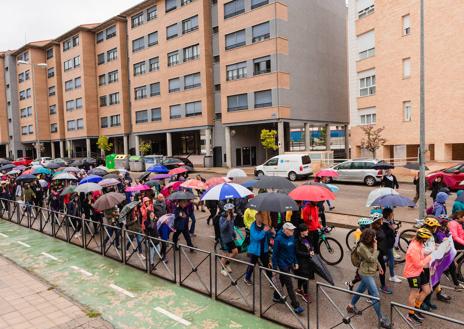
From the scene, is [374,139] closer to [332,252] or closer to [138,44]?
[332,252]

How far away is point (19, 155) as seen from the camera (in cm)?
7025

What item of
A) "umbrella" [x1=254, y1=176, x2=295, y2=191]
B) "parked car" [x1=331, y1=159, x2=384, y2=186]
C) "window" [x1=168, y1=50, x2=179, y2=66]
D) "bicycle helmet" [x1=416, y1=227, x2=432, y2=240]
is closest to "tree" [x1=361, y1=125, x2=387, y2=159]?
"parked car" [x1=331, y1=159, x2=384, y2=186]

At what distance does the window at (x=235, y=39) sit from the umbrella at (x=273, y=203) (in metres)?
30.4

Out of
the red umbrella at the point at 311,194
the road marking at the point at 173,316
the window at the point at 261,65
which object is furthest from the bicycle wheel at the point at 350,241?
the window at the point at 261,65

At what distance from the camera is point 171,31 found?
42125 millimetres

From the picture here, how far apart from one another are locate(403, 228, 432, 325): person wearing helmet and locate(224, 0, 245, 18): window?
33.3 m

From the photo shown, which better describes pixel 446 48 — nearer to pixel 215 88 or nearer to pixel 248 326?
pixel 215 88

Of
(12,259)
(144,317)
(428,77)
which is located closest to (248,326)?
(144,317)

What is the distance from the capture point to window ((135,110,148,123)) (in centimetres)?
4656

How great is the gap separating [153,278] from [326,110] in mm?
35380

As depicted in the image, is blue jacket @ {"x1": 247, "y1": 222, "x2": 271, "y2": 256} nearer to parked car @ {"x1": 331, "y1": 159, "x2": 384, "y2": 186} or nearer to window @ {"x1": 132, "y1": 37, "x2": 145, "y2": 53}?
parked car @ {"x1": 331, "y1": 159, "x2": 384, "y2": 186}

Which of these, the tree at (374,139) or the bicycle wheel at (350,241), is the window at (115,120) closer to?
the tree at (374,139)

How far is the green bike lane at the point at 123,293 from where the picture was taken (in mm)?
6582

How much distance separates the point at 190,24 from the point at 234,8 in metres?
6.42
